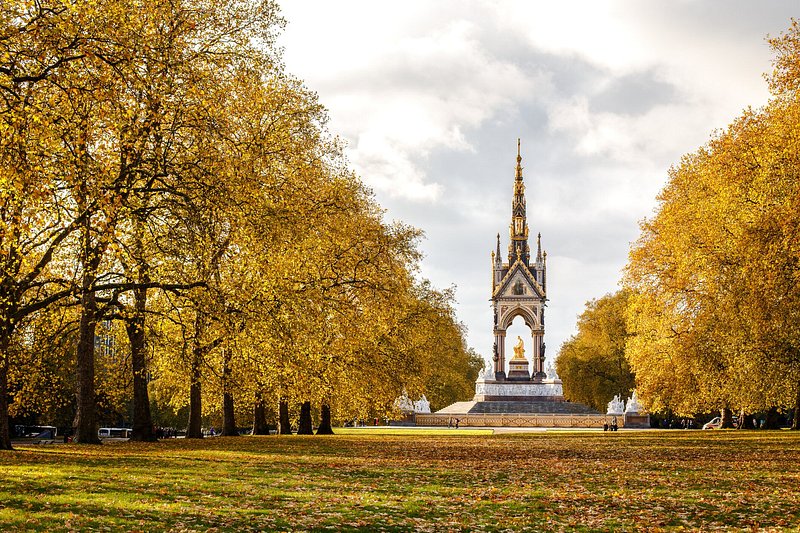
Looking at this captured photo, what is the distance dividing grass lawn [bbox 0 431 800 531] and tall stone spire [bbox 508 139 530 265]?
65.2 m

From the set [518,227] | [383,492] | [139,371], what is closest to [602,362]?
[518,227]

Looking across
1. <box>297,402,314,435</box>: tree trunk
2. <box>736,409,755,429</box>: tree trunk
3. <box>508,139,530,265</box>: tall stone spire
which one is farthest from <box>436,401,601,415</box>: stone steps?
<box>297,402,314,435</box>: tree trunk

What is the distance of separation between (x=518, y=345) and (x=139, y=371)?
205 feet

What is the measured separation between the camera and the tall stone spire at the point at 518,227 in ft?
293

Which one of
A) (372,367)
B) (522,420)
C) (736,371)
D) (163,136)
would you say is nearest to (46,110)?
(163,136)

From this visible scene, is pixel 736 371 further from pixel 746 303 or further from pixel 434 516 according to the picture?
pixel 434 516

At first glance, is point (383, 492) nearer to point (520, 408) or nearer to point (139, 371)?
point (139, 371)

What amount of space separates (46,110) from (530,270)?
7356cm

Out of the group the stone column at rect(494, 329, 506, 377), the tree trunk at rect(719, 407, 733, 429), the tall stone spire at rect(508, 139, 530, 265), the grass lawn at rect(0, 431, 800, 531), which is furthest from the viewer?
the tall stone spire at rect(508, 139, 530, 265)

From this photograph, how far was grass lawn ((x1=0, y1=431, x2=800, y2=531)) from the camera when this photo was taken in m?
11.4

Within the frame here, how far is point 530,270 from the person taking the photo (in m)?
87.8

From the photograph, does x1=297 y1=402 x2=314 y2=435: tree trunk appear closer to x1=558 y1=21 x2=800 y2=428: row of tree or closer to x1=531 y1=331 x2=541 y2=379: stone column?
x1=558 y1=21 x2=800 y2=428: row of tree

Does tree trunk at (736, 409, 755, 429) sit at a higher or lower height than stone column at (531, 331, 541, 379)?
lower

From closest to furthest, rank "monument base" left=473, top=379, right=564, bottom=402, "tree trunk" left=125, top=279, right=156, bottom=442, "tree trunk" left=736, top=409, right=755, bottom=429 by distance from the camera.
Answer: "tree trunk" left=125, top=279, right=156, bottom=442 → "tree trunk" left=736, top=409, right=755, bottom=429 → "monument base" left=473, top=379, right=564, bottom=402
